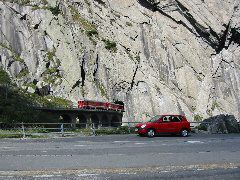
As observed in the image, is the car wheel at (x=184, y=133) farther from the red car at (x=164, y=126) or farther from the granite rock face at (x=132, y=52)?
the granite rock face at (x=132, y=52)

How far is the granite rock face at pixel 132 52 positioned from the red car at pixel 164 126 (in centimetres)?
5566

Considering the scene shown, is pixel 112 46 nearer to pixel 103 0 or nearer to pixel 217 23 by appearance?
pixel 103 0

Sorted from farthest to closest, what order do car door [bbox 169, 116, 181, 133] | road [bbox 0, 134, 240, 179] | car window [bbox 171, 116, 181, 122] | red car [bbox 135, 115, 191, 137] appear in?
car window [bbox 171, 116, 181, 122] → car door [bbox 169, 116, 181, 133] → red car [bbox 135, 115, 191, 137] → road [bbox 0, 134, 240, 179]

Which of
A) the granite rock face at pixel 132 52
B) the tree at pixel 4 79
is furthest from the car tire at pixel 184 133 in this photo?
the granite rock face at pixel 132 52

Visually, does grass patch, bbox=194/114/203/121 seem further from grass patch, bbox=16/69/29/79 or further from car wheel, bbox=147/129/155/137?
car wheel, bbox=147/129/155/137

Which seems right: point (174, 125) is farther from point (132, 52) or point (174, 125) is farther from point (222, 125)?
point (132, 52)

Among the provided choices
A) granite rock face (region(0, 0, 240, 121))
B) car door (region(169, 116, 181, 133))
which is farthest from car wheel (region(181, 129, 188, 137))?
granite rock face (region(0, 0, 240, 121))

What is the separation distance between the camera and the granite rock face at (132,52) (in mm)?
87938

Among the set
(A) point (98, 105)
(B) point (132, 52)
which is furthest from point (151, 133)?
(B) point (132, 52)

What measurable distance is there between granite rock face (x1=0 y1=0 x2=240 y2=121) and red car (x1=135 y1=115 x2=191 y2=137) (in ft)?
183

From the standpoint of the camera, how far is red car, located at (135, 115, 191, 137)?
2891cm

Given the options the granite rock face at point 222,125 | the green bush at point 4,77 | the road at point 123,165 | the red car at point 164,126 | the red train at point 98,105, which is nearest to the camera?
the road at point 123,165

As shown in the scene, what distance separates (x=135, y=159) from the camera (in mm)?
14586

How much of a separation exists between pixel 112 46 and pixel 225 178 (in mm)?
87318
